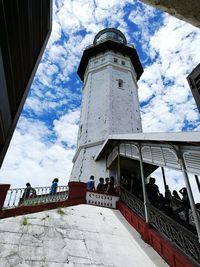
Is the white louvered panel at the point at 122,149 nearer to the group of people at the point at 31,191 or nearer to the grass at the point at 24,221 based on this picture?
the group of people at the point at 31,191

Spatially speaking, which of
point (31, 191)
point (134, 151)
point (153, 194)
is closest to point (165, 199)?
point (153, 194)

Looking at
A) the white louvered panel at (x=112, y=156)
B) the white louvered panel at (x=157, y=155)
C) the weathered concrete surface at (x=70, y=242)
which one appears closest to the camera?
the weathered concrete surface at (x=70, y=242)

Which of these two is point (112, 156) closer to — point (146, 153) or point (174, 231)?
point (146, 153)

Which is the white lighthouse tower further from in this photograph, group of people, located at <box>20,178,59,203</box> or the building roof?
the building roof

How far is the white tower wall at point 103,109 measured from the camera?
14.2 metres

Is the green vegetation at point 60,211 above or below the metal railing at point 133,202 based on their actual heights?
below

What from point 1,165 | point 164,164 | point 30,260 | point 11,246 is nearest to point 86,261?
point 30,260

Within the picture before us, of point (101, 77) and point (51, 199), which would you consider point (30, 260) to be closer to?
point (51, 199)

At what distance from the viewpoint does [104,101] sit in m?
16.8

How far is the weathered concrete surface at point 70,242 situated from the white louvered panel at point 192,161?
236 cm

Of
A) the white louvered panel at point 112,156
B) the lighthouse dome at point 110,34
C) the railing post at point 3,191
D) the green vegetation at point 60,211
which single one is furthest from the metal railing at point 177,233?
the lighthouse dome at point 110,34

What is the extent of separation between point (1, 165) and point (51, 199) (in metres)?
7.73

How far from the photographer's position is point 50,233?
5.82 metres

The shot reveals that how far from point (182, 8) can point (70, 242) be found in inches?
219
